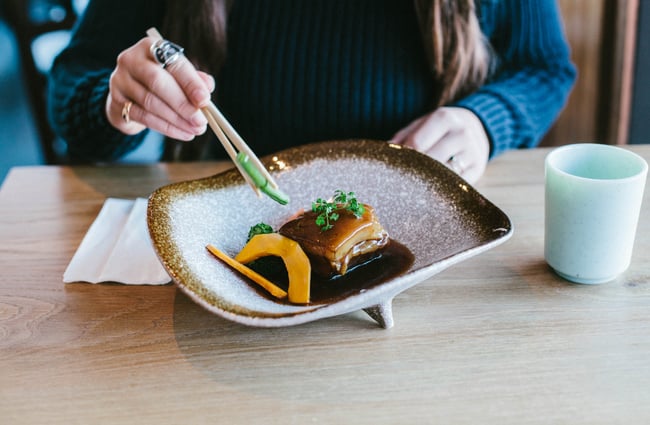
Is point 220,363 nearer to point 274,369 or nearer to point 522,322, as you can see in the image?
point 274,369

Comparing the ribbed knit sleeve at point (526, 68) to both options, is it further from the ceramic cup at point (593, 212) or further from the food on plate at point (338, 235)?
the food on plate at point (338, 235)

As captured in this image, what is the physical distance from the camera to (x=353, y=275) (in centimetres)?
87

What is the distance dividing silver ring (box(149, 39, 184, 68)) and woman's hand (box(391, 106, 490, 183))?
45 centimetres

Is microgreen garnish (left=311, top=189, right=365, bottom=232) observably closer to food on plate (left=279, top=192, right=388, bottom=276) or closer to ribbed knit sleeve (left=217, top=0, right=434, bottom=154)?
food on plate (left=279, top=192, right=388, bottom=276)

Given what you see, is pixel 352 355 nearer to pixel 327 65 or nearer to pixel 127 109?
pixel 127 109

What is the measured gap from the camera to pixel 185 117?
102 centimetres

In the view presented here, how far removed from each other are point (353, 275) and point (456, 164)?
1.44 ft

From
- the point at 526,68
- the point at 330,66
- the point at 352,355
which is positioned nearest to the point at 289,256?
the point at 352,355

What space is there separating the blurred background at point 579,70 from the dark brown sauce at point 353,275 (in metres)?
1.71

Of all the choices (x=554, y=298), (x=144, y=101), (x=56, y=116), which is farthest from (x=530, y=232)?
(x=56, y=116)

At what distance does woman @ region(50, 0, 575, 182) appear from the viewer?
1.40m

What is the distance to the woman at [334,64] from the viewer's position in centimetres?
140

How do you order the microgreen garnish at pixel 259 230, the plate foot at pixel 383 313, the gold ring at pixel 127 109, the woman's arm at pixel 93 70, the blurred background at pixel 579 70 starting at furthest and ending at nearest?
the blurred background at pixel 579 70 → the woman's arm at pixel 93 70 → the gold ring at pixel 127 109 → the microgreen garnish at pixel 259 230 → the plate foot at pixel 383 313

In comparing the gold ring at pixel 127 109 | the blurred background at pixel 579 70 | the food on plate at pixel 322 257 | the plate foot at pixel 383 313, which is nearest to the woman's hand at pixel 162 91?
the gold ring at pixel 127 109
